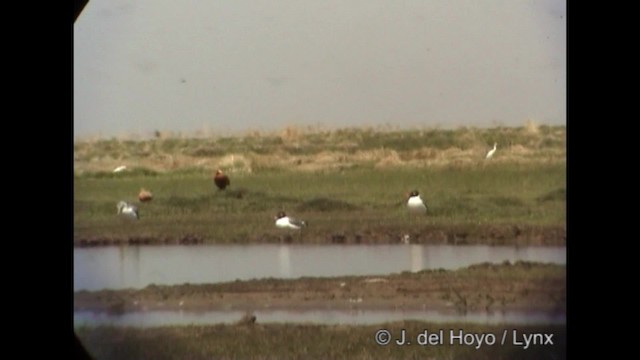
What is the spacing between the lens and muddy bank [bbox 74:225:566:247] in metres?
2.65

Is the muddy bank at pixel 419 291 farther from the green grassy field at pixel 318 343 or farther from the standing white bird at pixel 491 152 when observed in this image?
the standing white bird at pixel 491 152

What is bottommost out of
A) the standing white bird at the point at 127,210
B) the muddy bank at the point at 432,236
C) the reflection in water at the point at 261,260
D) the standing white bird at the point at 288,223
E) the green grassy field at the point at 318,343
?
the green grassy field at the point at 318,343

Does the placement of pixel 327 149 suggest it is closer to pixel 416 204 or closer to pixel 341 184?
pixel 341 184

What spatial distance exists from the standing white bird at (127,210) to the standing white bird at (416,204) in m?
0.79

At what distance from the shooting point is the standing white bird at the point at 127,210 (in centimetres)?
277

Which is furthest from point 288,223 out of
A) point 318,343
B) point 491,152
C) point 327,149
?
point 491,152

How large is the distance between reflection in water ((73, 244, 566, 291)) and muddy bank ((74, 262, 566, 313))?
0.9 inches

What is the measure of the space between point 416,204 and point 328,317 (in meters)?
0.40

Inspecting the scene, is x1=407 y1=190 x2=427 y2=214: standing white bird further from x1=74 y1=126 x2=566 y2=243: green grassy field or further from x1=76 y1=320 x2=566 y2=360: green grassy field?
x1=76 y1=320 x2=566 y2=360: green grassy field

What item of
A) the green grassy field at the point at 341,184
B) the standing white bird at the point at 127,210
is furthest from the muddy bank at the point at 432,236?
the standing white bird at the point at 127,210
